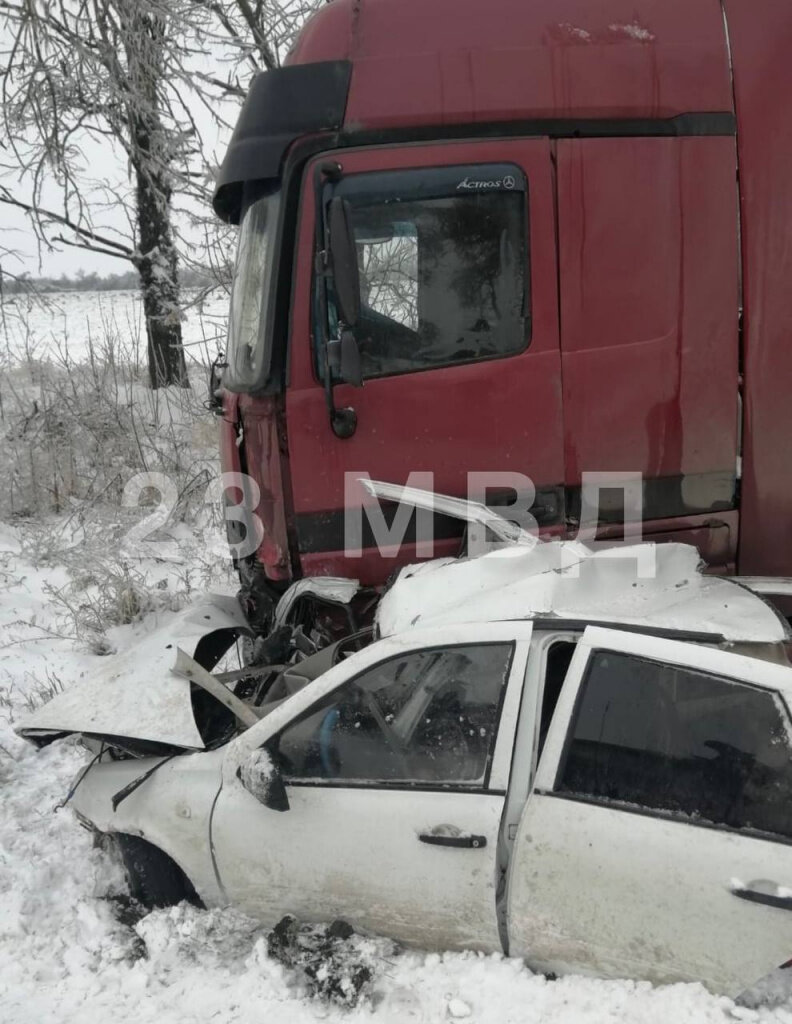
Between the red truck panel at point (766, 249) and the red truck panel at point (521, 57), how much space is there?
13cm

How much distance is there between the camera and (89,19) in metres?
A: 7.27

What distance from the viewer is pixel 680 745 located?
7.82ft

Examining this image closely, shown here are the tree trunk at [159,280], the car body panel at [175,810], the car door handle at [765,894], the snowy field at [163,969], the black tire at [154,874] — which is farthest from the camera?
the tree trunk at [159,280]

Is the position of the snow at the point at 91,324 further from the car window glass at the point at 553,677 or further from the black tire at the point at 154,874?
the car window glass at the point at 553,677

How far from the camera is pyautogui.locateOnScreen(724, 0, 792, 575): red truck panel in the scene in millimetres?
3508

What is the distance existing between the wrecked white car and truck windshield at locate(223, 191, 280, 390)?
1.28 m

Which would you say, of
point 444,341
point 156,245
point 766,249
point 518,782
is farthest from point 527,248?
point 156,245

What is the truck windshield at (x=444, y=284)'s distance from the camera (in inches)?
139

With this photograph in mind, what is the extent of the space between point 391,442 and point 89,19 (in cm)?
608

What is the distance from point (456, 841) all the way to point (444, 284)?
7.41 feet

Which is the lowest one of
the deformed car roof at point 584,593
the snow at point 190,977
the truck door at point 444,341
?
the snow at point 190,977

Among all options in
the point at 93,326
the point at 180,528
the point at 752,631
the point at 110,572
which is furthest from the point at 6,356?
the point at 752,631

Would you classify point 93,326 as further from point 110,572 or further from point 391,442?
point 391,442

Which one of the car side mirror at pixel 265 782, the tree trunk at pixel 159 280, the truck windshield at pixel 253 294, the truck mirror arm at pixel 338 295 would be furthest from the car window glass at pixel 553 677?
the tree trunk at pixel 159 280
